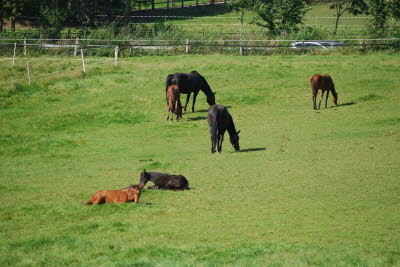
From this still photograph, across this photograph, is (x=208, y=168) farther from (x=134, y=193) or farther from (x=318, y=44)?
(x=318, y=44)

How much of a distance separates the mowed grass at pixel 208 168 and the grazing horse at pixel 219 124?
0.55 metres

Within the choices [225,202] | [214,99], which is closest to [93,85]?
[214,99]

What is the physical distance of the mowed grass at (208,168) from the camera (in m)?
12.5

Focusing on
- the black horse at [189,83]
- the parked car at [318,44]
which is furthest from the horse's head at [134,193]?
the parked car at [318,44]

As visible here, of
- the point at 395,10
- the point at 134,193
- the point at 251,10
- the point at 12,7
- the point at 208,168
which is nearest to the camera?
the point at 134,193

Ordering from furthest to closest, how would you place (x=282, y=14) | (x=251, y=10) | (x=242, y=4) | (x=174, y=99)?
(x=251, y=10), (x=242, y=4), (x=282, y=14), (x=174, y=99)

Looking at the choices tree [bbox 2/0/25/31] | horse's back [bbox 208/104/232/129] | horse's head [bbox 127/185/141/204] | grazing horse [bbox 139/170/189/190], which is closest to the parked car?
horse's back [bbox 208/104/232/129]

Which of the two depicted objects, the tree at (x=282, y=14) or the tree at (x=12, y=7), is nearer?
the tree at (x=282, y=14)

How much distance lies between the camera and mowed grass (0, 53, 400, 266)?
1249 centimetres

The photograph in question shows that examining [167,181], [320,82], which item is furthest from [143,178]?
[320,82]

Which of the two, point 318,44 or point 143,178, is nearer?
point 143,178

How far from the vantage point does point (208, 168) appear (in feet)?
65.8

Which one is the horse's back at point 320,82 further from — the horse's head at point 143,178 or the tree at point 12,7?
the tree at point 12,7

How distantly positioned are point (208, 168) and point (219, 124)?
7.77 feet
